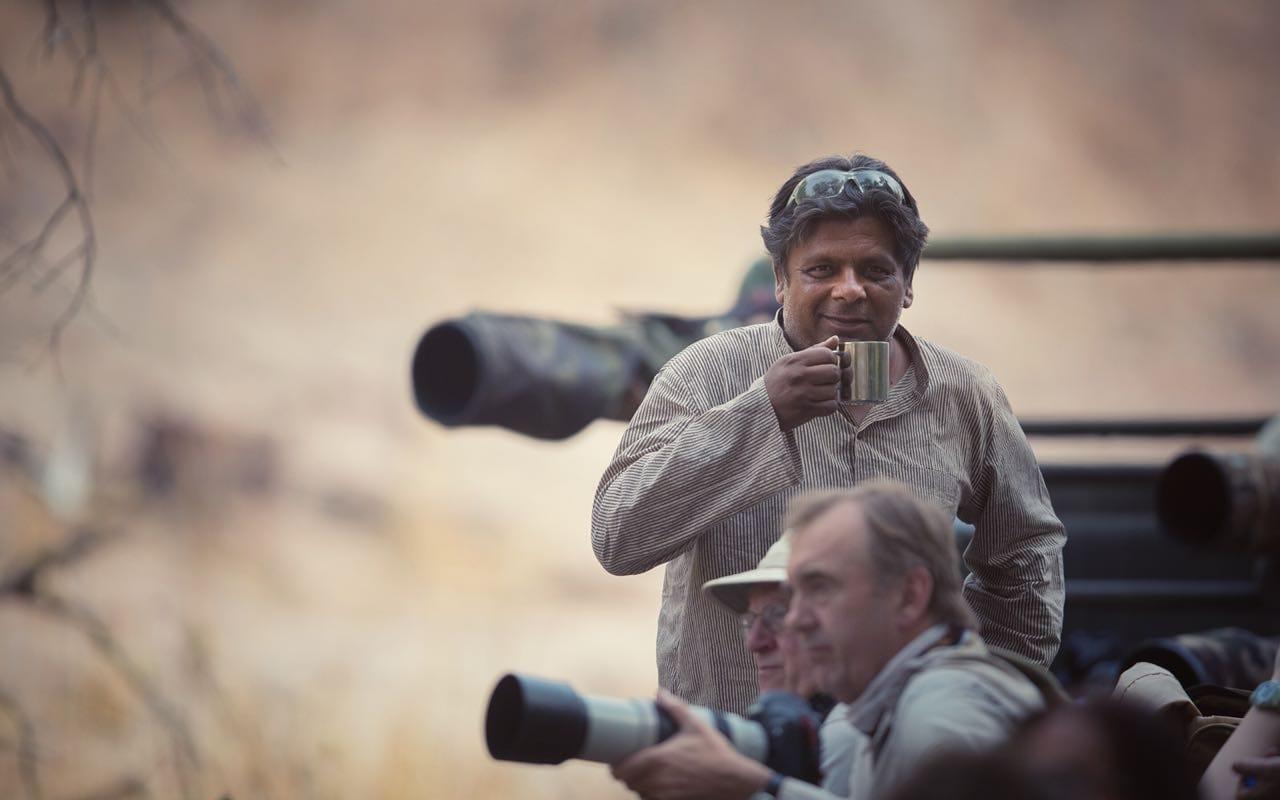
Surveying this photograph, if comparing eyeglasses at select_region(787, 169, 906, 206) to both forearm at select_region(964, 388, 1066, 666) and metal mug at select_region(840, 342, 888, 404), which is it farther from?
forearm at select_region(964, 388, 1066, 666)

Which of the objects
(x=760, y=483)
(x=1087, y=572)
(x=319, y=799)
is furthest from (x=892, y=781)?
(x=319, y=799)

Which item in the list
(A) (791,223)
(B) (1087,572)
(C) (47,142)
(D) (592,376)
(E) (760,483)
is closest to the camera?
(E) (760,483)

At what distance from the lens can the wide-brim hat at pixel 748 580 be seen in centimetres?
212

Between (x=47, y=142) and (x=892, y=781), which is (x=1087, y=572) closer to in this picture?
(x=47, y=142)

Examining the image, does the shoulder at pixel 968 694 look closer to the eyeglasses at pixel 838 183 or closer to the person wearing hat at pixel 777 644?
the person wearing hat at pixel 777 644

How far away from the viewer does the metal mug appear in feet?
7.30

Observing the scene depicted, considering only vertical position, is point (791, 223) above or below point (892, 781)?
above

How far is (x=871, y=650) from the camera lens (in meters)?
1.79

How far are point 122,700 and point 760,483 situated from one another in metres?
5.68

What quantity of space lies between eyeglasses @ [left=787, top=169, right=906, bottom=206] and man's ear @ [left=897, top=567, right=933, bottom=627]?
78 cm

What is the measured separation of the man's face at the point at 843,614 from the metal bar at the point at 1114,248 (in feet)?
12.3

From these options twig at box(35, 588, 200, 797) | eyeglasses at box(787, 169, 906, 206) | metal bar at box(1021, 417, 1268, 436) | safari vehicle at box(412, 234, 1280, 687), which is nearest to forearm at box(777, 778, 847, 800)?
eyeglasses at box(787, 169, 906, 206)

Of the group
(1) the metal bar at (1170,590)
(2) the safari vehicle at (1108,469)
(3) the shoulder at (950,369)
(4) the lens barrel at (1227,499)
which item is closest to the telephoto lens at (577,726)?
(3) the shoulder at (950,369)

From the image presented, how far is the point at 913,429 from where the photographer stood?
8.11 ft
